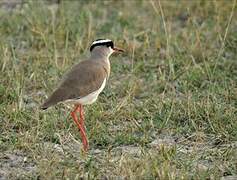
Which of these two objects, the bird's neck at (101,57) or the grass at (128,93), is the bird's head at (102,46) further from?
the grass at (128,93)

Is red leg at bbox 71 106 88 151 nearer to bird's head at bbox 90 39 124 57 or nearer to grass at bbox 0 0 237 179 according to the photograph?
grass at bbox 0 0 237 179

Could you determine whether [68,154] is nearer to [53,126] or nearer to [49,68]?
[53,126]

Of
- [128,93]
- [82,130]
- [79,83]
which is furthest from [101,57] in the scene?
[82,130]

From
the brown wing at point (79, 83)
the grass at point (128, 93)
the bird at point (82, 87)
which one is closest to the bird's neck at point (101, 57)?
the bird at point (82, 87)

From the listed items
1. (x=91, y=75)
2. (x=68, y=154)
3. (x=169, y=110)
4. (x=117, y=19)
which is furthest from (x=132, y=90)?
(x=117, y=19)

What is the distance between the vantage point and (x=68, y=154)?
5.66m

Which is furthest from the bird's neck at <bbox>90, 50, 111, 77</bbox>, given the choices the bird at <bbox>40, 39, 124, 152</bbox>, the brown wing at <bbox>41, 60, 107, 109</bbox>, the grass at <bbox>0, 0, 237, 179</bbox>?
the grass at <bbox>0, 0, 237, 179</bbox>

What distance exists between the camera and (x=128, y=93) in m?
6.98

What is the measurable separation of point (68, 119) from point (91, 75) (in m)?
0.64

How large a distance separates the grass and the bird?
0.19m

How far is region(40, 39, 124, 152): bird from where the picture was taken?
Answer: 18.8 feet

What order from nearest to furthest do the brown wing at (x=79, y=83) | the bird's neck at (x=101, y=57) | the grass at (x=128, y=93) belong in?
the grass at (x=128, y=93) < the brown wing at (x=79, y=83) < the bird's neck at (x=101, y=57)

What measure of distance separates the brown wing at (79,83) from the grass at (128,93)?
1.08ft

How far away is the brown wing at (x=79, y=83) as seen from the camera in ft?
18.7
